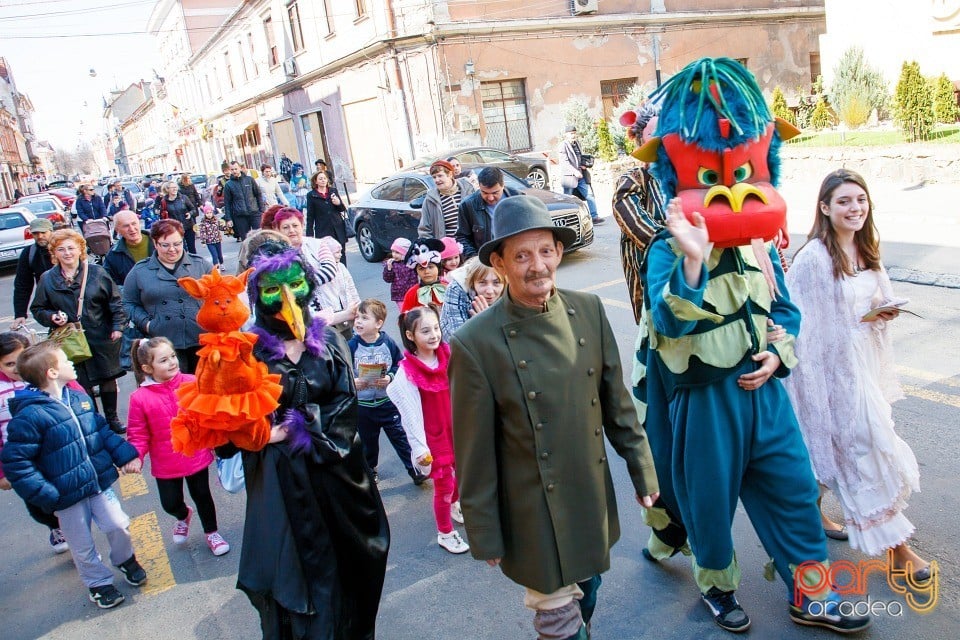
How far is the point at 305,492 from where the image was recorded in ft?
9.73

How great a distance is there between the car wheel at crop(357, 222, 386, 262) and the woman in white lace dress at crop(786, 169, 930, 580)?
10849 mm

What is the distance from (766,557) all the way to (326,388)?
229cm

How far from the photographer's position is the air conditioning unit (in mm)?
22484

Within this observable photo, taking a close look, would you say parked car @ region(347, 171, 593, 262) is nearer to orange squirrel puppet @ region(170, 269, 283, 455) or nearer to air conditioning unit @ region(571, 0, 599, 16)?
orange squirrel puppet @ region(170, 269, 283, 455)

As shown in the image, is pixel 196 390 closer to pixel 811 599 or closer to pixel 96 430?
pixel 96 430

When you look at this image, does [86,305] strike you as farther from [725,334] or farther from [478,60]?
[478,60]

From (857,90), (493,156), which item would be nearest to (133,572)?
(493,156)

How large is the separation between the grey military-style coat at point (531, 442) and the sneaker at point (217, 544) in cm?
254

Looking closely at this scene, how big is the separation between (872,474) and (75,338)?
5.84 m

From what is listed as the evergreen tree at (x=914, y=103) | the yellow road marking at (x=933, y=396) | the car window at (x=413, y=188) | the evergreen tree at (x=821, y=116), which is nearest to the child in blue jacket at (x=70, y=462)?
the yellow road marking at (x=933, y=396)

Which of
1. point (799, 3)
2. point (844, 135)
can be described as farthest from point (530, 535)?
point (799, 3)

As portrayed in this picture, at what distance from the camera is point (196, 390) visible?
2932 mm

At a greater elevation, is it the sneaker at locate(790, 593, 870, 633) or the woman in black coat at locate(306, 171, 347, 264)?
the woman in black coat at locate(306, 171, 347, 264)

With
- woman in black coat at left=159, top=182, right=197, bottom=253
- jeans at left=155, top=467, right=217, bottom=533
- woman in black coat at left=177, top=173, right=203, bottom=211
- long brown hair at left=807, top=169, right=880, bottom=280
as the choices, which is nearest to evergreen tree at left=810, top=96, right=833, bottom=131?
woman in black coat at left=159, top=182, right=197, bottom=253
